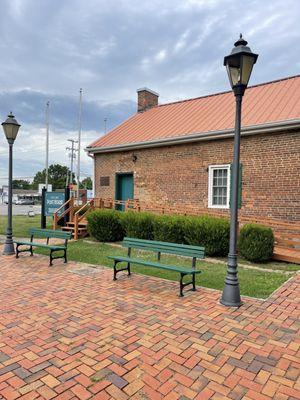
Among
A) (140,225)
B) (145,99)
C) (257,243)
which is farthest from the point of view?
(145,99)

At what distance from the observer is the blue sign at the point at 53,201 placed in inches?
560

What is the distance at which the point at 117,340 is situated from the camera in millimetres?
3723

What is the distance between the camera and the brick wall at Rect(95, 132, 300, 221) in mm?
9734

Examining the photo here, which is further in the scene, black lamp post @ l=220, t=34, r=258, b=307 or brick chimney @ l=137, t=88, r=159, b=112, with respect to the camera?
brick chimney @ l=137, t=88, r=159, b=112

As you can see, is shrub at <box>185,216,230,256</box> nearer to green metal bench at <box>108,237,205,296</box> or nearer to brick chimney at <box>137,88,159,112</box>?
green metal bench at <box>108,237,205,296</box>

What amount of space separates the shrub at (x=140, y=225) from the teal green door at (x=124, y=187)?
144 inches

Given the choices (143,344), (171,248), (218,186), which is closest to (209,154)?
(218,186)

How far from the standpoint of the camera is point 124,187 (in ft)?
47.8

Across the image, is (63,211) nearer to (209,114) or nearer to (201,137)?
(201,137)

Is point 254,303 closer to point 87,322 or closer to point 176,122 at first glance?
point 87,322

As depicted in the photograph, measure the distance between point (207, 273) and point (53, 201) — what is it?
9.51 m

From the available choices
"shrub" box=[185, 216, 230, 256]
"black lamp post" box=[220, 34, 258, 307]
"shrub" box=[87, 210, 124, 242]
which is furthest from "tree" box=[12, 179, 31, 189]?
"black lamp post" box=[220, 34, 258, 307]

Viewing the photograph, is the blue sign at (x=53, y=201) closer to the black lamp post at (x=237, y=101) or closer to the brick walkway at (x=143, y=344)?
the brick walkway at (x=143, y=344)

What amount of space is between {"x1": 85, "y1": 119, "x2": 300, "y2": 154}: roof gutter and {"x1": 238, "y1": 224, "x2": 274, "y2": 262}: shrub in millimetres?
3484
